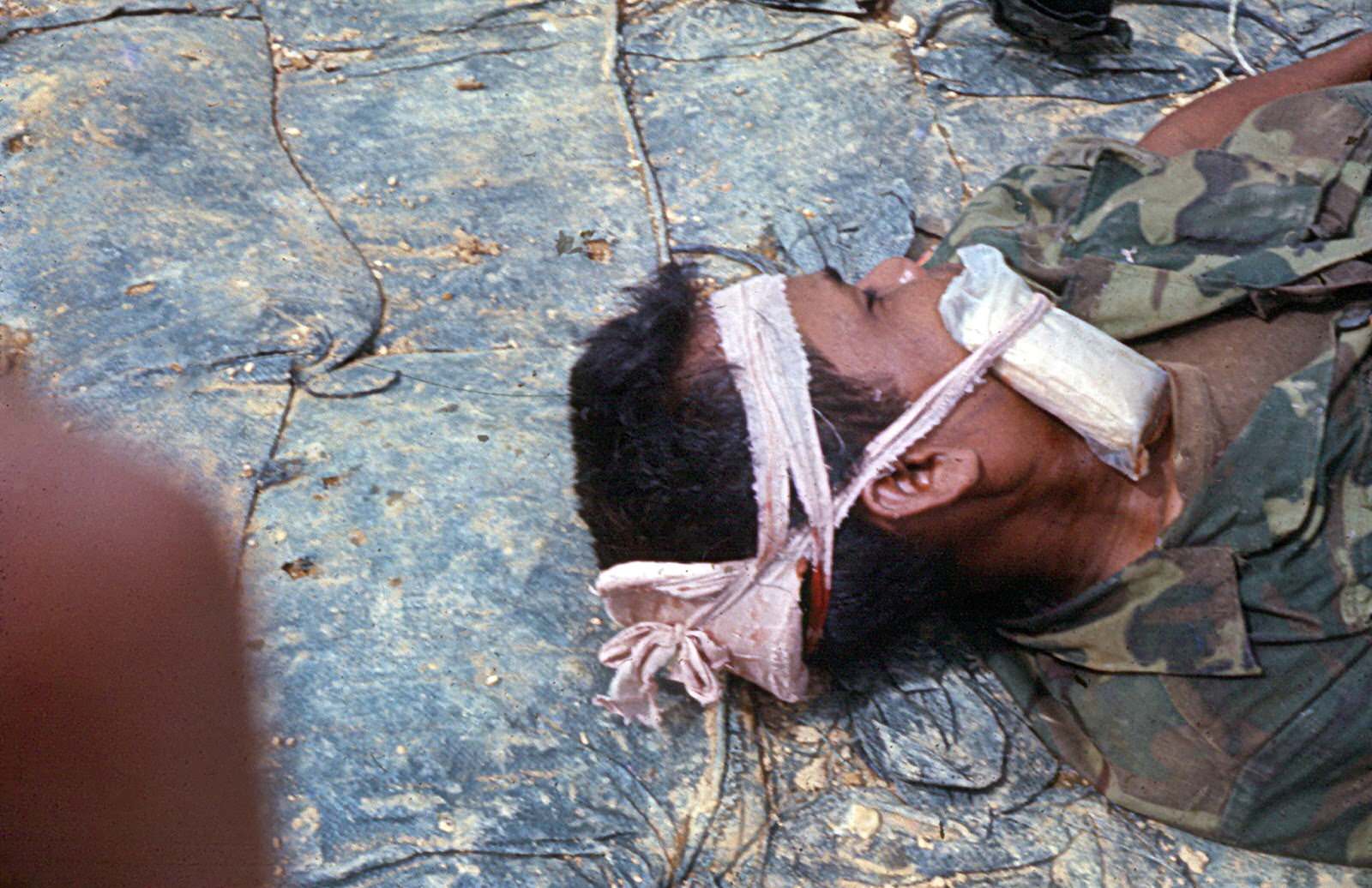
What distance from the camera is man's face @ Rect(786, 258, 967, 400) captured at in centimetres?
176

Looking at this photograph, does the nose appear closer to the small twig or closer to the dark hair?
the dark hair

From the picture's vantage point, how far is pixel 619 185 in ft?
9.56

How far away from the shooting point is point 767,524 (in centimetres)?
172

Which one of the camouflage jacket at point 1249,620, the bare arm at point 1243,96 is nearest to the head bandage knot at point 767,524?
the camouflage jacket at point 1249,620

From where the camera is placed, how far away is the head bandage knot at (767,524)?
1.72 metres

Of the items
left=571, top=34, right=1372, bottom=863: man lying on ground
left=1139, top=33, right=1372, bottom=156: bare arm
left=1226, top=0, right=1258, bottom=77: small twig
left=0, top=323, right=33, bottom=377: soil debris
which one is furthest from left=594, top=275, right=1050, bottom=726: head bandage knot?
left=1226, top=0, right=1258, bottom=77: small twig

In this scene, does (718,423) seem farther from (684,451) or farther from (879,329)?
(879,329)

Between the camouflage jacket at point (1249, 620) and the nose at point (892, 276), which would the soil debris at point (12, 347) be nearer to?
the nose at point (892, 276)

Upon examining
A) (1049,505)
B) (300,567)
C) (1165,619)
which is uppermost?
(1049,505)

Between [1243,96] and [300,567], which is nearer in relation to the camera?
[300,567]

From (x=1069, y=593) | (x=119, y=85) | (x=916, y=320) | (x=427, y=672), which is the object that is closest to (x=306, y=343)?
(x=427, y=672)

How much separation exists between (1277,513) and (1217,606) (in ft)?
0.56

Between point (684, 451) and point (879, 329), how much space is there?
36 cm

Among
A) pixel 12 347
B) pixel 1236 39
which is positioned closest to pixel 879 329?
pixel 12 347
